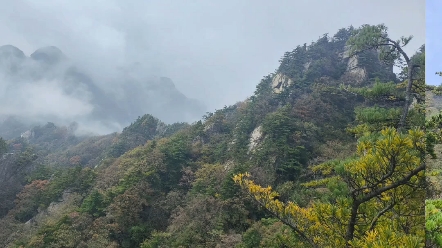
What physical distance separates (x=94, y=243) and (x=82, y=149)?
76.2 feet

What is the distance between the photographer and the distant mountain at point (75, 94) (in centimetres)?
5391

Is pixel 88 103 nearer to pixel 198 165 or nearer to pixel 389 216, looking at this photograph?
pixel 198 165

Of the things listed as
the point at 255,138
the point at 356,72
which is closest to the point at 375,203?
the point at 255,138

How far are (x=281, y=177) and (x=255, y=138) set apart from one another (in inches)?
160

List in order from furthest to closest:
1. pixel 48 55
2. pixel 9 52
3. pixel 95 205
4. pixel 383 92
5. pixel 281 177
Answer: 1. pixel 48 55
2. pixel 9 52
3. pixel 95 205
4. pixel 281 177
5. pixel 383 92

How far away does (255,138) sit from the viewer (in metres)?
17.4

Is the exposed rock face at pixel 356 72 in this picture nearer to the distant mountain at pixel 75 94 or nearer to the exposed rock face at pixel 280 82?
the exposed rock face at pixel 280 82

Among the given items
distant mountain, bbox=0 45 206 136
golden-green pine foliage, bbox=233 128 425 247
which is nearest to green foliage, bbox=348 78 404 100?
golden-green pine foliage, bbox=233 128 425 247

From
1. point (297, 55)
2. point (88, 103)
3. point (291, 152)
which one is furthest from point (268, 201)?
point (88, 103)

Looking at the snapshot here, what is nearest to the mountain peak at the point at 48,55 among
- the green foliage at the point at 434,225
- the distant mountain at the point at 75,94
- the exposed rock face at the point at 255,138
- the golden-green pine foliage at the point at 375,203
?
the distant mountain at the point at 75,94

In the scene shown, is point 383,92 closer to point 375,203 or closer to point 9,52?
point 375,203

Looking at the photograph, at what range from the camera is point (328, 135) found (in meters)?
15.8

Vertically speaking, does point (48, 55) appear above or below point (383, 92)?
above

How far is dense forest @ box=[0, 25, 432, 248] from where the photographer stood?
2.27 meters
